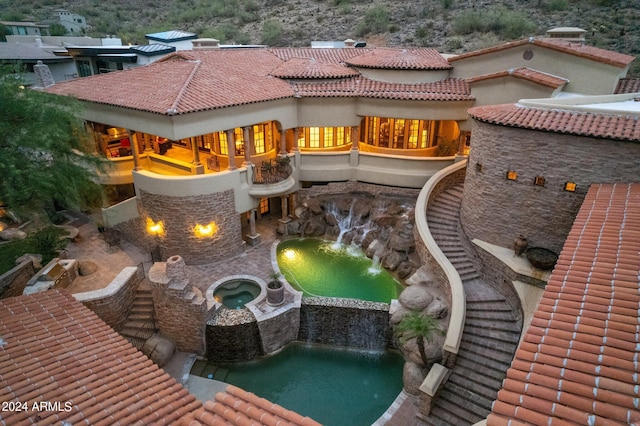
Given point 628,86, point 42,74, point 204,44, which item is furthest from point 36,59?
point 628,86

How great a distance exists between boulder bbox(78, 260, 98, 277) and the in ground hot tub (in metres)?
5.70

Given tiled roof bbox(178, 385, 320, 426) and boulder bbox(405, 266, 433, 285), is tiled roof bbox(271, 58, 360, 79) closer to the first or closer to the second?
boulder bbox(405, 266, 433, 285)

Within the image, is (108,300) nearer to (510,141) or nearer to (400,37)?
(510,141)

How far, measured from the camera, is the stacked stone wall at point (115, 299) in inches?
631

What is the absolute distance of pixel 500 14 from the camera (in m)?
47.0

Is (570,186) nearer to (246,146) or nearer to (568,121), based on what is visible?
(568,121)

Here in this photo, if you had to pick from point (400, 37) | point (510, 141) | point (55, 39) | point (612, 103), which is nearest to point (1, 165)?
point (510, 141)

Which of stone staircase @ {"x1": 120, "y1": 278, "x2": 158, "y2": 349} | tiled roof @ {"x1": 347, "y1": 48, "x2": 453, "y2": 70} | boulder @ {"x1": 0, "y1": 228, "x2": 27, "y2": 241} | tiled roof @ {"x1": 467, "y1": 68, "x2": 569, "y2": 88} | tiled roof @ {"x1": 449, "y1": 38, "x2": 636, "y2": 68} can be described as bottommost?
stone staircase @ {"x1": 120, "y1": 278, "x2": 158, "y2": 349}

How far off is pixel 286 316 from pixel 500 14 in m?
46.2

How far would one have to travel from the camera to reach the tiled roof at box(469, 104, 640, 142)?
1352 cm

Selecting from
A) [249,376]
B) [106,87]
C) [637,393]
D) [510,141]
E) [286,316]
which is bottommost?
[249,376]

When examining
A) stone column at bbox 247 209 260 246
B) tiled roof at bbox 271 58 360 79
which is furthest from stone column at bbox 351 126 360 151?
stone column at bbox 247 209 260 246

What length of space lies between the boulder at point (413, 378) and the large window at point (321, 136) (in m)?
14.6

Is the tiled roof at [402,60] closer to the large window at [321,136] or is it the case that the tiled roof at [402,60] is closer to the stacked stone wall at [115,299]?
the large window at [321,136]
